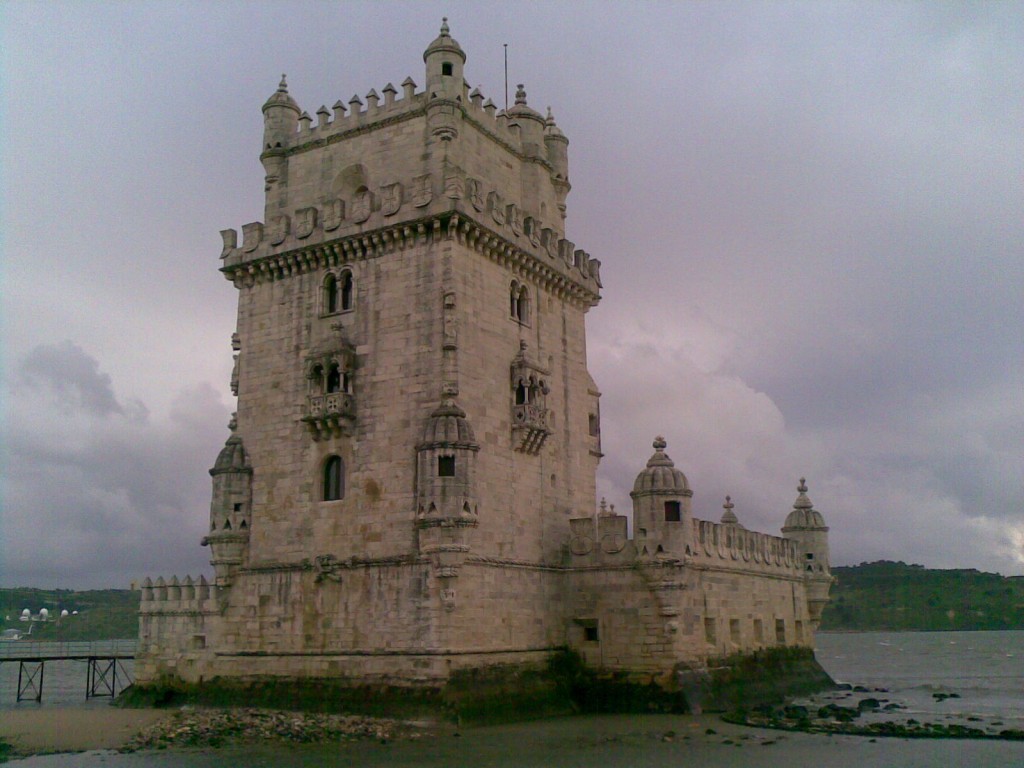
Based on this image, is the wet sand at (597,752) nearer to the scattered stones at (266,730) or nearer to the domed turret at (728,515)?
the scattered stones at (266,730)

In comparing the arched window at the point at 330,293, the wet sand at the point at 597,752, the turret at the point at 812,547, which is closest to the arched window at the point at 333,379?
the arched window at the point at 330,293

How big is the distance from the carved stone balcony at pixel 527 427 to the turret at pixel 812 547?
19.1 m

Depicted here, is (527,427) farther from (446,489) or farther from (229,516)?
(229,516)

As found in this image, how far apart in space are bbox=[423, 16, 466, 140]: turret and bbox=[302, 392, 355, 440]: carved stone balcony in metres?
9.45

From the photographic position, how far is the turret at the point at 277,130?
39.4 m


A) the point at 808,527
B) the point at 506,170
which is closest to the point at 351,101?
the point at 506,170

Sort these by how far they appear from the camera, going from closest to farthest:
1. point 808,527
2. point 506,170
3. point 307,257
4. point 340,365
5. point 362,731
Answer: point 362,731, point 340,365, point 307,257, point 506,170, point 808,527

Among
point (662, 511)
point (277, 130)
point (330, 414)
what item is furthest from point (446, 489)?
point (277, 130)

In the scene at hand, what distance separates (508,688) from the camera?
32781 millimetres

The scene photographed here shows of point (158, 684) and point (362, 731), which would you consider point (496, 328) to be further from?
point (158, 684)

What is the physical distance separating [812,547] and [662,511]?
1677 centimetres

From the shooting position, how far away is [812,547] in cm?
4941

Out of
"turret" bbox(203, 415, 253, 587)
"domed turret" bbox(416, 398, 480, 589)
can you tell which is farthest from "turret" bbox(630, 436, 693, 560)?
"turret" bbox(203, 415, 253, 587)

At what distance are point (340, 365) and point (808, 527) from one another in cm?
2600
